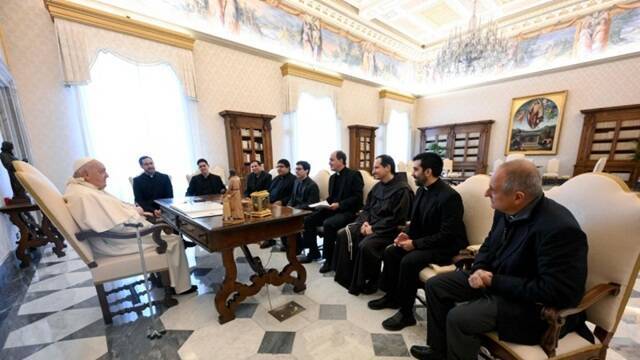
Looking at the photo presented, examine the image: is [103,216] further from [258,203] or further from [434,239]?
[434,239]

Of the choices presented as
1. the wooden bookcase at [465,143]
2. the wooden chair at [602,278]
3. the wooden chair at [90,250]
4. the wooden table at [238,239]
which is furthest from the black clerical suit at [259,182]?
the wooden bookcase at [465,143]

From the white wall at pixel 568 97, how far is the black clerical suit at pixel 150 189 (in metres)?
8.38

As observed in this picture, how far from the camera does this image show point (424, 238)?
1726 millimetres

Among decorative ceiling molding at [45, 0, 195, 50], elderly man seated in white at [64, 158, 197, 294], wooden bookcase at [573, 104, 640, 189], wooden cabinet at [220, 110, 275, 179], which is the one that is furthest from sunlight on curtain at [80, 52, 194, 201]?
wooden bookcase at [573, 104, 640, 189]

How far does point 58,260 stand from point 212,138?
2736 millimetres

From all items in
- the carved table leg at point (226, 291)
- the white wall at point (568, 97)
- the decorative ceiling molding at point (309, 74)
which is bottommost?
the carved table leg at point (226, 291)

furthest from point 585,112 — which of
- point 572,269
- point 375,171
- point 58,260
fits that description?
point 58,260

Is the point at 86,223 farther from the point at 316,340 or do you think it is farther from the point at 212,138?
the point at 212,138

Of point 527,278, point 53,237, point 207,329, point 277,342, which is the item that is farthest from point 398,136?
point 53,237

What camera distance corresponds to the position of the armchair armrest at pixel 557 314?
0.92 m

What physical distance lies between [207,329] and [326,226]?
1403 millimetres

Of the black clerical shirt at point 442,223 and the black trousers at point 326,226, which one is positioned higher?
the black clerical shirt at point 442,223

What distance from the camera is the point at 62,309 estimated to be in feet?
6.41

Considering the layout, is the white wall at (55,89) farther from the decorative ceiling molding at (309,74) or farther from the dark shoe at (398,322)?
the dark shoe at (398,322)
